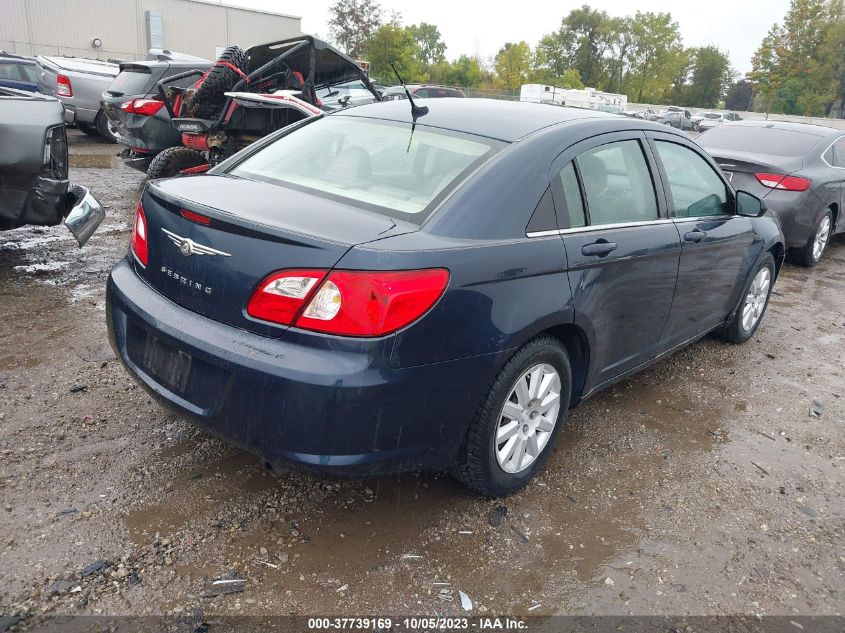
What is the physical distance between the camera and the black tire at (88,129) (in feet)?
45.6

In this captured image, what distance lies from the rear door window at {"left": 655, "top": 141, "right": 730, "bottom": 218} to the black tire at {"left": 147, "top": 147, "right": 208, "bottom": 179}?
6158mm

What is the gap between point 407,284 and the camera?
227 centimetres

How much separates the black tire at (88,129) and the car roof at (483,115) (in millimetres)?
12381

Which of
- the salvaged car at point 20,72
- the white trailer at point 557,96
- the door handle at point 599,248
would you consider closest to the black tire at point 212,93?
the door handle at point 599,248

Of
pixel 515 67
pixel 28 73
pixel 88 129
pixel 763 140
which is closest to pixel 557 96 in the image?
pixel 515 67

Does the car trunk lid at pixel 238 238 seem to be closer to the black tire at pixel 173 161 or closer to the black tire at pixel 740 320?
the black tire at pixel 740 320

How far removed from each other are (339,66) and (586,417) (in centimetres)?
678

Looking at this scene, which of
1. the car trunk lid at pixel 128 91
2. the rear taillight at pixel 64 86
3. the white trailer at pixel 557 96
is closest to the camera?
the car trunk lid at pixel 128 91

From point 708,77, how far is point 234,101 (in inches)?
3412

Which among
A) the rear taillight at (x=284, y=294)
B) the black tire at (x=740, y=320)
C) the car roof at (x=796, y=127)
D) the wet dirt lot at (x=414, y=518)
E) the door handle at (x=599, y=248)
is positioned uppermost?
the car roof at (x=796, y=127)

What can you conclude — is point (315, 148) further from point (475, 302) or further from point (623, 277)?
point (623, 277)

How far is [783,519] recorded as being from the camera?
300 cm

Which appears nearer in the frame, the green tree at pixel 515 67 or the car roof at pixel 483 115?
the car roof at pixel 483 115

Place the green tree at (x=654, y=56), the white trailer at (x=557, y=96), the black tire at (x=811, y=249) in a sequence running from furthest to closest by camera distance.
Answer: the green tree at (x=654, y=56) < the white trailer at (x=557, y=96) < the black tire at (x=811, y=249)
